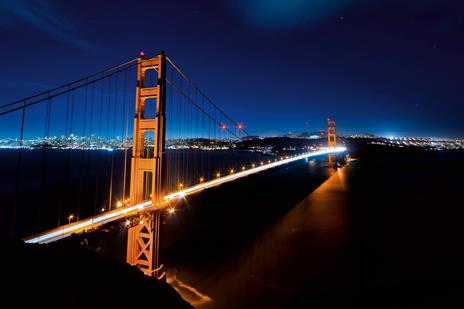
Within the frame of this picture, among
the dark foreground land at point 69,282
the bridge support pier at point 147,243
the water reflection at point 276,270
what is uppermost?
the dark foreground land at point 69,282

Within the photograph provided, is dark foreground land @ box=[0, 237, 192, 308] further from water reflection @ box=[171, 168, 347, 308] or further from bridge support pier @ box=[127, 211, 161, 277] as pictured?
water reflection @ box=[171, 168, 347, 308]

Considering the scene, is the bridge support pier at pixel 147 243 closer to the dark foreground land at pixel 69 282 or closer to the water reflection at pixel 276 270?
the water reflection at pixel 276 270

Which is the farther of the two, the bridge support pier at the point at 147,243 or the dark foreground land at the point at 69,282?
the bridge support pier at the point at 147,243

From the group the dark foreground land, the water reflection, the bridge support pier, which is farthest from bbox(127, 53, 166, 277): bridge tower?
the dark foreground land

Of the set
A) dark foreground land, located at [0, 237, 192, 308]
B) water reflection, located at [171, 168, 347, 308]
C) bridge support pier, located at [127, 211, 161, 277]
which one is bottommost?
water reflection, located at [171, 168, 347, 308]

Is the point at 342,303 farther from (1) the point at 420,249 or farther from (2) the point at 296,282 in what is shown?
(1) the point at 420,249

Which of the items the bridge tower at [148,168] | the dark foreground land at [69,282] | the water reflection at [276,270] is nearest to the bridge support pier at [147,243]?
the bridge tower at [148,168]

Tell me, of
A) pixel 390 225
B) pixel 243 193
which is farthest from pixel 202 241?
pixel 243 193

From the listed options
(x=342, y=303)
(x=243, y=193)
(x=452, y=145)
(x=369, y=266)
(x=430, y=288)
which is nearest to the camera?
(x=342, y=303)
